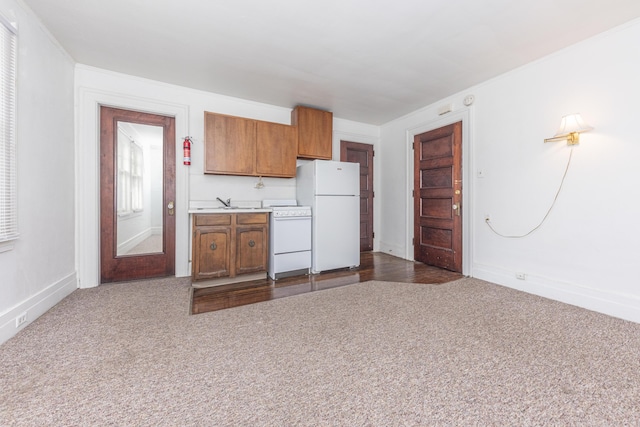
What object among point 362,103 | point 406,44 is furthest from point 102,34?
point 362,103

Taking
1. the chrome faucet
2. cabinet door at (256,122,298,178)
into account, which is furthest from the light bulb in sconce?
the chrome faucet

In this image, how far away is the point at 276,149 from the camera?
3836 mm

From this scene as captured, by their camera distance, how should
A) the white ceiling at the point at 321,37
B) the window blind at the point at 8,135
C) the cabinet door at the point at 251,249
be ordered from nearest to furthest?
the window blind at the point at 8,135 → the white ceiling at the point at 321,37 → the cabinet door at the point at 251,249

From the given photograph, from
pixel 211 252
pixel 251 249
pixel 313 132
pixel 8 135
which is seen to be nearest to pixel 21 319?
pixel 8 135

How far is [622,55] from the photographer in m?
2.33

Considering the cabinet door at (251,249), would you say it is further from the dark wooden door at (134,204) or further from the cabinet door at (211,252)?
the dark wooden door at (134,204)

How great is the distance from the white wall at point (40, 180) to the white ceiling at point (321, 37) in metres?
0.27

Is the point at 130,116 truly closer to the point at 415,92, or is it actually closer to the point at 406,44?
the point at 406,44

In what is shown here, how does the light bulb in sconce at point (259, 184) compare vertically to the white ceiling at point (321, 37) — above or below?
below

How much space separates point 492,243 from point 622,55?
2.07 m

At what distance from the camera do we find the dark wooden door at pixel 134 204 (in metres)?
3.21

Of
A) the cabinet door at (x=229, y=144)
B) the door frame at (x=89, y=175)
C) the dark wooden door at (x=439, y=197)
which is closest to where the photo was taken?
the door frame at (x=89, y=175)

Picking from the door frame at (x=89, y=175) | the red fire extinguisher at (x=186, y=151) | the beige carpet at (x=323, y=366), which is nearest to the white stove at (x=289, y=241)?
the beige carpet at (x=323, y=366)

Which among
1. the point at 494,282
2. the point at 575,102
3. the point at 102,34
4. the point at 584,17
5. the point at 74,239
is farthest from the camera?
the point at 494,282
